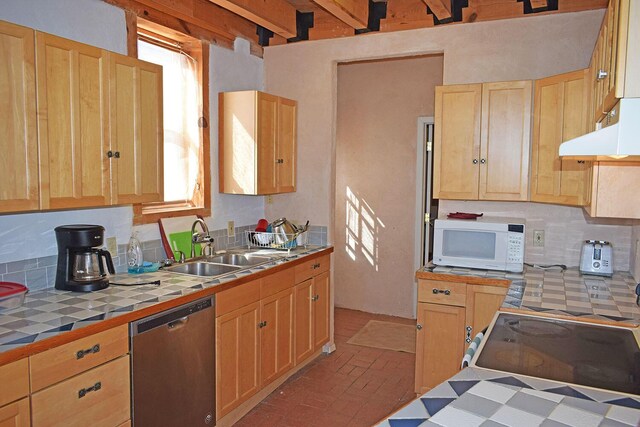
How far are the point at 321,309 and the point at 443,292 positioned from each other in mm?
1251

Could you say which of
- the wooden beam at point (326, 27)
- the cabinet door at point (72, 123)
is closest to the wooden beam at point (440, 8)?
the wooden beam at point (326, 27)

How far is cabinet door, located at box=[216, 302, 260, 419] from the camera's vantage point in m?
2.96

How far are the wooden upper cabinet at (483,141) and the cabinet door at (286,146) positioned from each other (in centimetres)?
127

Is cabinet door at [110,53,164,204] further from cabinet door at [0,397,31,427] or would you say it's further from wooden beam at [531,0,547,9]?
wooden beam at [531,0,547,9]

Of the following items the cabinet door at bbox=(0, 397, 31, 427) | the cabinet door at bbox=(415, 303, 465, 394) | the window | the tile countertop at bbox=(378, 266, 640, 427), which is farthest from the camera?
the window

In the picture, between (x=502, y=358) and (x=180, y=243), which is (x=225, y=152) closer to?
(x=180, y=243)

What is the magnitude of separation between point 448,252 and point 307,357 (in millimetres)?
1398

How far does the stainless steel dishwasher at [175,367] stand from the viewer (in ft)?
7.80

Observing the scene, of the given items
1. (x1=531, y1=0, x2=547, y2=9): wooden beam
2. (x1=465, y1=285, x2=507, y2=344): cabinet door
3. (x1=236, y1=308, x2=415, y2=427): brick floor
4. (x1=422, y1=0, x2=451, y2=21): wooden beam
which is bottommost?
(x1=236, y1=308, x2=415, y2=427): brick floor

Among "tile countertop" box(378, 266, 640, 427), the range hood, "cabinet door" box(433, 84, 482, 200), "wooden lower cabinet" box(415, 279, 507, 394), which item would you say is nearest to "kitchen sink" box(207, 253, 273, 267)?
"wooden lower cabinet" box(415, 279, 507, 394)

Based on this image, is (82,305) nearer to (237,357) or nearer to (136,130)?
(136,130)

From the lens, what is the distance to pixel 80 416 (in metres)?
2.08

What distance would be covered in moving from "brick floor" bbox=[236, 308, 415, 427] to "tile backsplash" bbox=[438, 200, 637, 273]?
4.28 feet

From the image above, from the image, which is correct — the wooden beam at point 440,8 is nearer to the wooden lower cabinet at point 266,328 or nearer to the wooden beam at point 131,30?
the wooden beam at point 131,30
